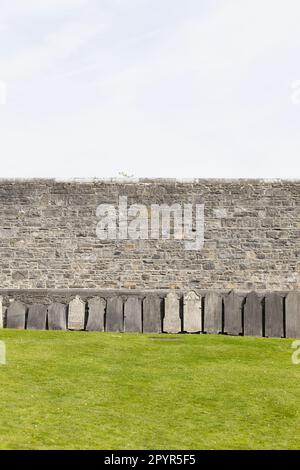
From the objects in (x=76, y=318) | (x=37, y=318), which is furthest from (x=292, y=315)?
(x=37, y=318)

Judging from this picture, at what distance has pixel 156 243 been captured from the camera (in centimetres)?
1812

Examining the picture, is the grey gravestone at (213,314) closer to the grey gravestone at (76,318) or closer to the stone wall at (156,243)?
the grey gravestone at (76,318)

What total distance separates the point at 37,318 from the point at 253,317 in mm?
4025

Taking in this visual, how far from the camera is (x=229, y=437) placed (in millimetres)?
6293

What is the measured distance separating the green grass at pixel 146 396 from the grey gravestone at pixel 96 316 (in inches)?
64.7

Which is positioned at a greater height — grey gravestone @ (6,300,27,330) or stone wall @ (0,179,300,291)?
stone wall @ (0,179,300,291)

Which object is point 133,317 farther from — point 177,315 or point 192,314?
point 192,314

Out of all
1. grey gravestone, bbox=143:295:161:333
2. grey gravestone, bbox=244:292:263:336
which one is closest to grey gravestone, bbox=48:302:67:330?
grey gravestone, bbox=143:295:161:333

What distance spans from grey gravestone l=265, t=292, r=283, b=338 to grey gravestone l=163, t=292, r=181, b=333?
1.65m

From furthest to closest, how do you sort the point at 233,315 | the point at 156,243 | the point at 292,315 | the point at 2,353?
the point at 156,243 < the point at 233,315 < the point at 292,315 < the point at 2,353

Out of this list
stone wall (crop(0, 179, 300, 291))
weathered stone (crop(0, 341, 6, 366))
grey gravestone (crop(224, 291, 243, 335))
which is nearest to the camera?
weathered stone (crop(0, 341, 6, 366))

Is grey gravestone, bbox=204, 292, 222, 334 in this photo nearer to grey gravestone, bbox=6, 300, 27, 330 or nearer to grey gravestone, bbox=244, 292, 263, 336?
grey gravestone, bbox=244, 292, 263, 336

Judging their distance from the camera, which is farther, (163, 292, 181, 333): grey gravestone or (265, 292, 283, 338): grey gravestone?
(163, 292, 181, 333): grey gravestone

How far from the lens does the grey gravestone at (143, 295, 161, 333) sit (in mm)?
12781
